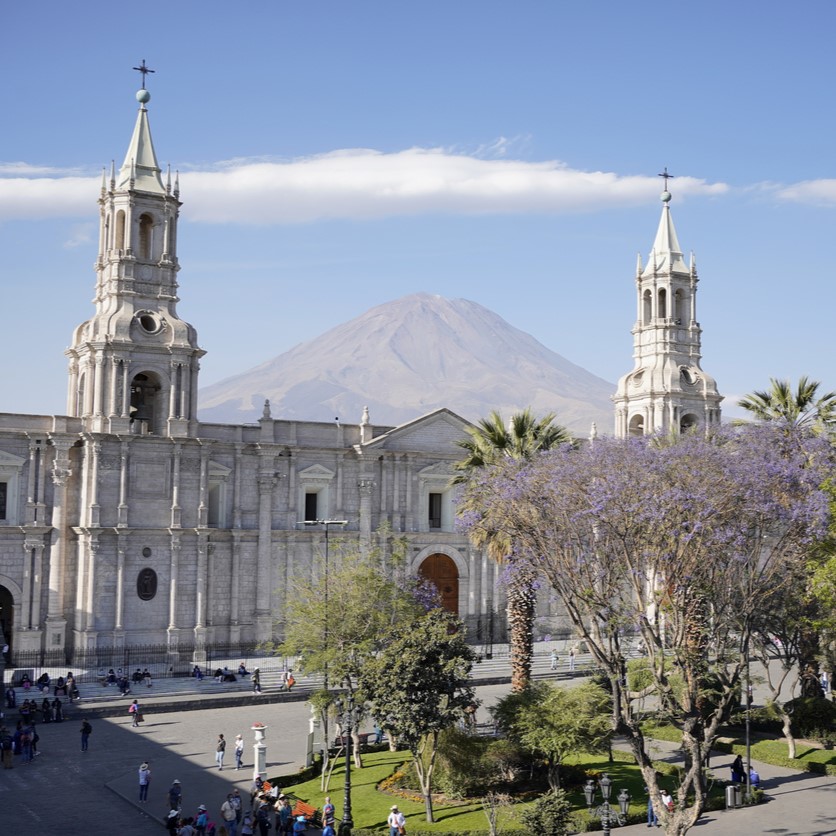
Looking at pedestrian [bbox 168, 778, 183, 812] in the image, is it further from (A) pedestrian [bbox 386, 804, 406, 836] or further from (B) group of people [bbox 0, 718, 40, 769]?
(B) group of people [bbox 0, 718, 40, 769]

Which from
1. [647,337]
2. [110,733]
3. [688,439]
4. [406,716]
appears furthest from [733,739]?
[647,337]

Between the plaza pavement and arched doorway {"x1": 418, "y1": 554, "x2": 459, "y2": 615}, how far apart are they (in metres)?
14.1

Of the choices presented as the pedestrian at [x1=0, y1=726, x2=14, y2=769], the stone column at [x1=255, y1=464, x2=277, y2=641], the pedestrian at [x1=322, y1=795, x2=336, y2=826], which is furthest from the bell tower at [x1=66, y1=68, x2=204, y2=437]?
the pedestrian at [x1=322, y1=795, x2=336, y2=826]

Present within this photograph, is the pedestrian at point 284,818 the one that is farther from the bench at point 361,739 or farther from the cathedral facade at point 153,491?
the cathedral facade at point 153,491

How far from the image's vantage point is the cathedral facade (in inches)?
1864

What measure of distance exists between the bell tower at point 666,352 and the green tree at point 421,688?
34.5 m

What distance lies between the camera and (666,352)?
61812mm

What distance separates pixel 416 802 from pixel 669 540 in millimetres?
9992

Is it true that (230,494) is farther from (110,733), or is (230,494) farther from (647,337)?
(647,337)

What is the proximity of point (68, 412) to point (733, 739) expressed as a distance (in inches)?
1289

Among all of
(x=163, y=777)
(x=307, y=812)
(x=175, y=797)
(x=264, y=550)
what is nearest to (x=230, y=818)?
(x=175, y=797)

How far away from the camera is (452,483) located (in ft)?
128

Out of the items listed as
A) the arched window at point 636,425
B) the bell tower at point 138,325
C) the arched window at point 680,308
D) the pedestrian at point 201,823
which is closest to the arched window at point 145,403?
the bell tower at point 138,325

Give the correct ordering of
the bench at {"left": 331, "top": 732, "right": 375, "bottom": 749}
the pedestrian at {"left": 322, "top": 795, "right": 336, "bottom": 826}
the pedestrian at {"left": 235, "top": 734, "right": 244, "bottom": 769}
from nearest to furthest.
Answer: the pedestrian at {"left": 322, "top": 795, "right": 336, "bottom": 826}, the pedestrian at {"left": 235, "top": 734, "right": 244, "bottom": 769}, the bench at {"left": 331, "top": 732, "right": 375, "bottom": 749}
